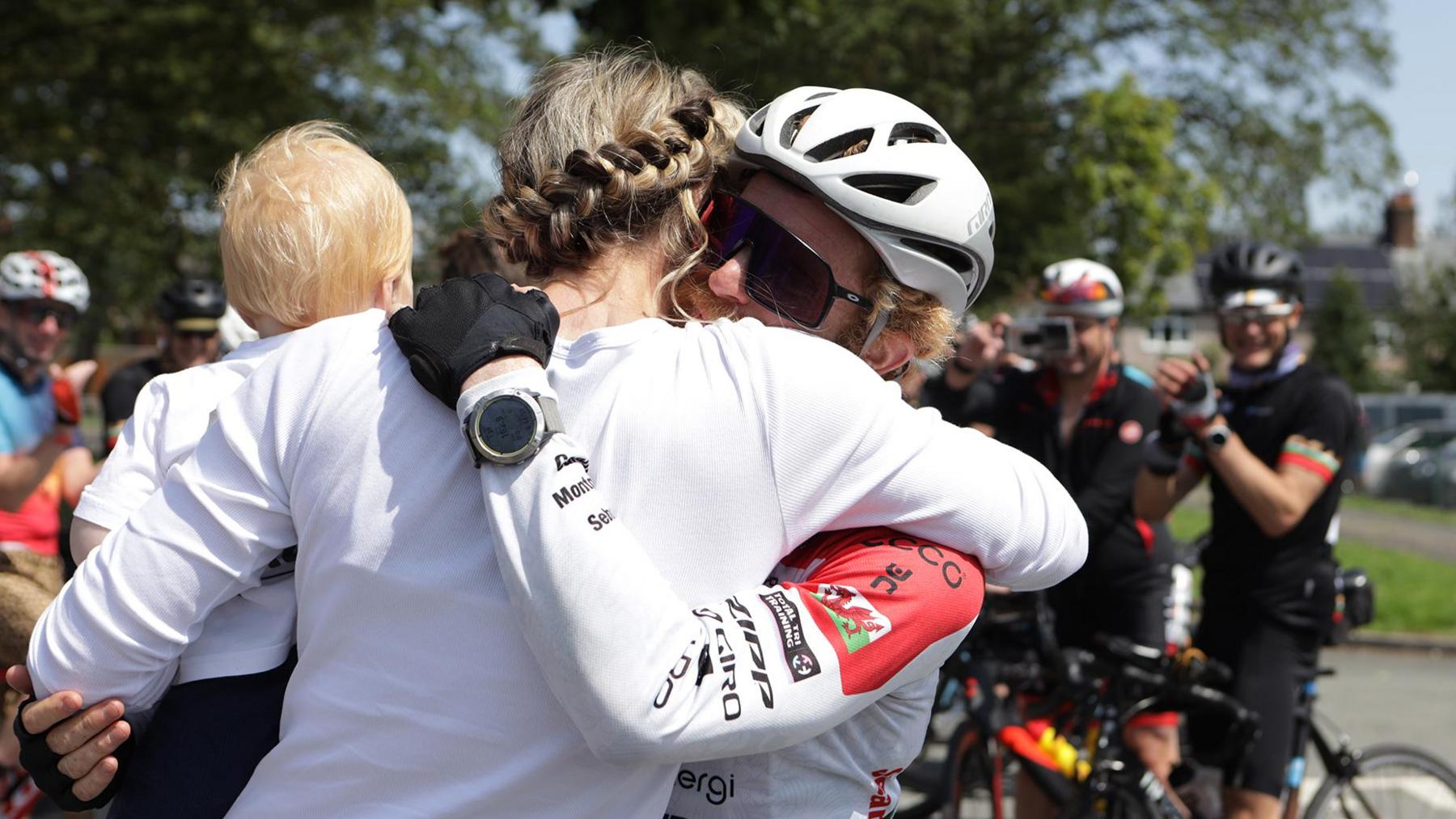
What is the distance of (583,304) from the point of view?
1669 millimetres

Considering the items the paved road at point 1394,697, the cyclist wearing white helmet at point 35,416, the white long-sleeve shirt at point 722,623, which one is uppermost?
the white long-sleeve shirt at point 722,623

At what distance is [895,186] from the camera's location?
6.12 ft

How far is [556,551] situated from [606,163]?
0.54 m

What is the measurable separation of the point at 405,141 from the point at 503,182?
16358 millimetres

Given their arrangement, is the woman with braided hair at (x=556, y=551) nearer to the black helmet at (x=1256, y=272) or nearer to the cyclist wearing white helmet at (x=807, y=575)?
the cyclist wearing white helmet at (x=807, y=575)

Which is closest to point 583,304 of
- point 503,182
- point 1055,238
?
point 503,182

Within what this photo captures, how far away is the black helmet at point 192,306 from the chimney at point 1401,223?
7494 centimetres

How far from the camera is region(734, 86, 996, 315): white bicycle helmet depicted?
1.80 meters

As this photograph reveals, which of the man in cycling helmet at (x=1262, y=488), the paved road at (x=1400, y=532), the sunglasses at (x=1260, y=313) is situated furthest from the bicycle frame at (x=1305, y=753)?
the paved road at (x=1400, y=532)

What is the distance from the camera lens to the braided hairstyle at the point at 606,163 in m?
1.68

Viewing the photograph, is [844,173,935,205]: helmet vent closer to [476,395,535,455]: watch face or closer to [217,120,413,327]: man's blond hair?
[476,395,535,455]: watch face

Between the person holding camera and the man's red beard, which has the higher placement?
the man's red beard

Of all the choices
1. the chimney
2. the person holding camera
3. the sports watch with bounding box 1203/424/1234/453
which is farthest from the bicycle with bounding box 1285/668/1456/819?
the chimney

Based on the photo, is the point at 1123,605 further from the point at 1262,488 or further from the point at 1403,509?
the point at 1403,509
